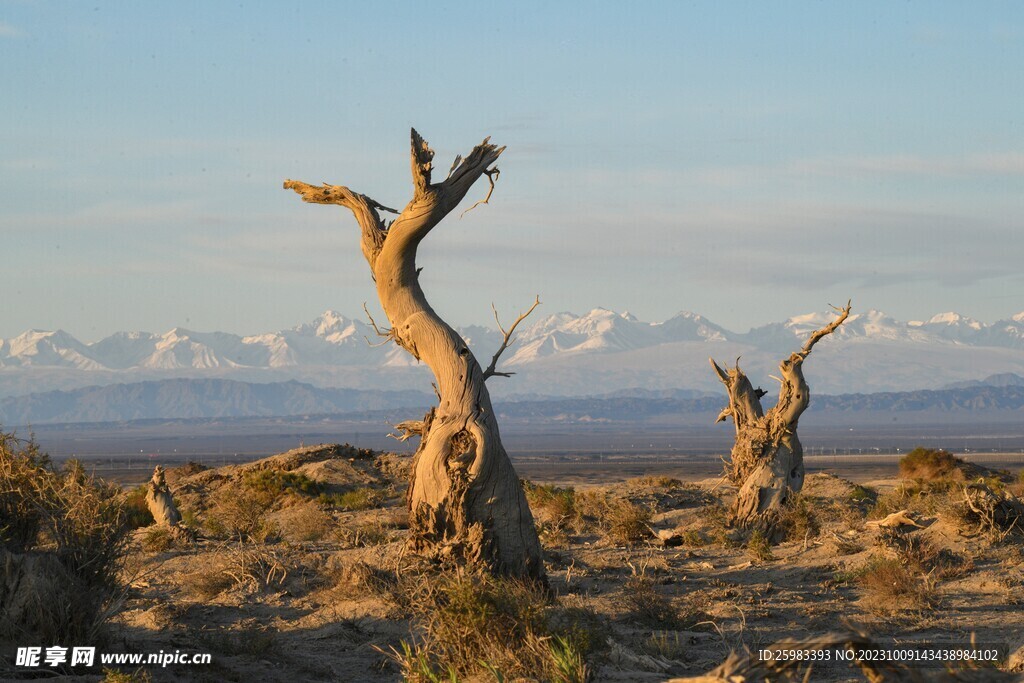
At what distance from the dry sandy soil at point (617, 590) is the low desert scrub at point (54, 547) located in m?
0.52

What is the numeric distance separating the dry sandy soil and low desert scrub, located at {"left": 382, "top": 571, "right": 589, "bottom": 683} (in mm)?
225

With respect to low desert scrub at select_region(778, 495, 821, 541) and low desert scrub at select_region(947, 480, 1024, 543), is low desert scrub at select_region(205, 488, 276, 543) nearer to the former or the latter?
low desert scrub at select_region(778, 495, 821, 541)

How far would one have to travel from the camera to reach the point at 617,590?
15.4 metres

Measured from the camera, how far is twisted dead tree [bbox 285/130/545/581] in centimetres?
1426

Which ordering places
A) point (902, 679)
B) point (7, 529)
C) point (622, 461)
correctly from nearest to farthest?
point (902, 679) < point (7, 529) < point (622, 461)

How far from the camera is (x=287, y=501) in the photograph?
93.5 ft

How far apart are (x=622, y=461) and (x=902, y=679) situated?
91447 mm

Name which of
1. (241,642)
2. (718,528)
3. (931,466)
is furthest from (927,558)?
(931,466)

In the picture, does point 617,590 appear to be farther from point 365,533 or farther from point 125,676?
point 125,676

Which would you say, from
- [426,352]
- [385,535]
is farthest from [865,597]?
[385,535]

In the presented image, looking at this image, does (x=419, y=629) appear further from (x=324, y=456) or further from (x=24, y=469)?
(x=324, y=456)

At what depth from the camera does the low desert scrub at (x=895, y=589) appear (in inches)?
562

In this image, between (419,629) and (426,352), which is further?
(426,352)

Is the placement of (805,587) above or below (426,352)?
below
